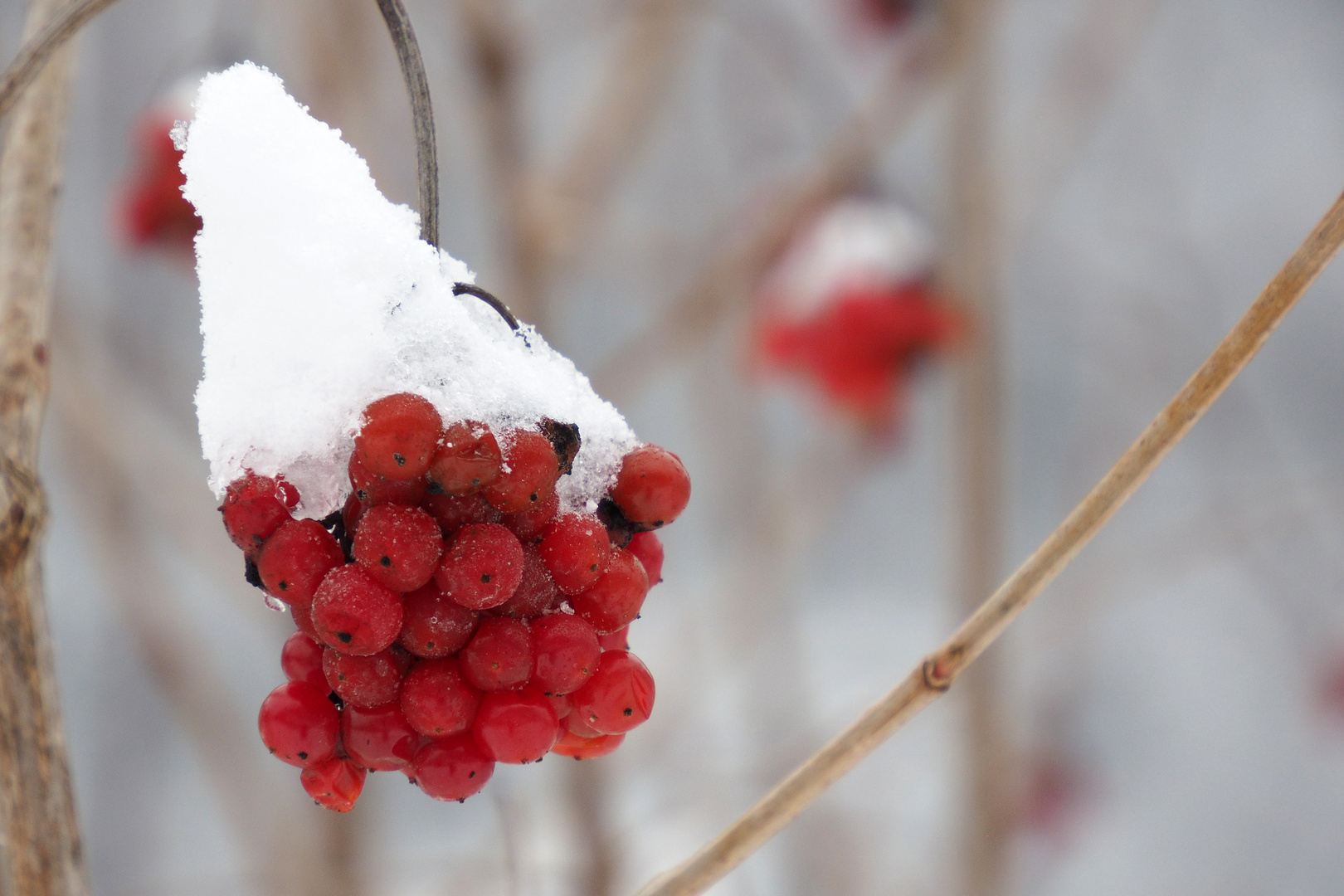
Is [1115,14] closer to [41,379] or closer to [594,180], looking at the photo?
[594,180]

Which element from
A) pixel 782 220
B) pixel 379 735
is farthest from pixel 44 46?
pixel 782 220

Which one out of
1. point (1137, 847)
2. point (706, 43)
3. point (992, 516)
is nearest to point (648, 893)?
point (992, 516)

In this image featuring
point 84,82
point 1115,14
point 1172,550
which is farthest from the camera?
point 84,82

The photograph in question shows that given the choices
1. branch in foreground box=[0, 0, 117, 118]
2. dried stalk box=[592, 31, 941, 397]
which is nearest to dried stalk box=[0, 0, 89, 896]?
branch in foreground box=[0, 0, 117, 118]

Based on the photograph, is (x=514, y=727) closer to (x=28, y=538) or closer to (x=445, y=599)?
(x=445, y=599)

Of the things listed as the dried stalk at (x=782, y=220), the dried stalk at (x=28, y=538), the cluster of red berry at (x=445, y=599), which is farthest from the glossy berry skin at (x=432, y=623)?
the dried stalk at (x=782, y=220)

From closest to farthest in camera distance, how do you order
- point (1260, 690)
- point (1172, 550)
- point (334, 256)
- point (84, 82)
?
point (334, 256), point (1172, 550), point (84, 82), point (1260, 690)

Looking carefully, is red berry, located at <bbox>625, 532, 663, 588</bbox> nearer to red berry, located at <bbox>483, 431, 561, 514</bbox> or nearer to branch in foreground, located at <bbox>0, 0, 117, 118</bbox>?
red berry, located at <bbox>483, 431, 561, 514</bbox>
